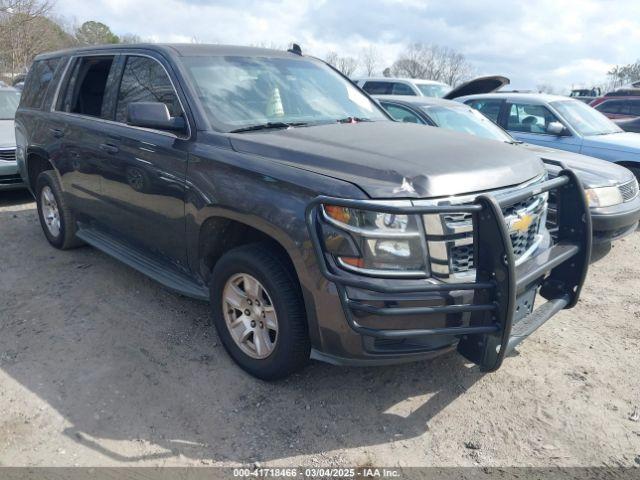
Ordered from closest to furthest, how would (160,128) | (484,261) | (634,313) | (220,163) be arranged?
(484,261) → (220,163) → (160,128) → (634,313)

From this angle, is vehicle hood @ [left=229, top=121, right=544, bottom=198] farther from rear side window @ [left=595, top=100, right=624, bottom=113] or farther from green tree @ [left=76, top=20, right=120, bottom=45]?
green tree @ [left=76, top=20, right=120, bottom=45]

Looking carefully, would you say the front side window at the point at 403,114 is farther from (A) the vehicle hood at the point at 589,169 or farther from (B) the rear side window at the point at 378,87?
(B) the rear side window at the point at 378,87

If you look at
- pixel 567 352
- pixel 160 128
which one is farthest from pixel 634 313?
pixel 160 128

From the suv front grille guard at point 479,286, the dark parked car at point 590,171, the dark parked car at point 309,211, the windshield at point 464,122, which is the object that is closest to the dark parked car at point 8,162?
the dark parked car at point 309,211

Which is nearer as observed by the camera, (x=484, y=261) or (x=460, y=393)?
(x=484, y=261)

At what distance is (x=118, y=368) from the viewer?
3.25 meters

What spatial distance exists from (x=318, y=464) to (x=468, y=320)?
1025 millimetres

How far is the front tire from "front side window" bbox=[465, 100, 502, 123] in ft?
19.9

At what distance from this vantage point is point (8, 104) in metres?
8.27

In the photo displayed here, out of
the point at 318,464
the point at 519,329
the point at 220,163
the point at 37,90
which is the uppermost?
the point at 37,90

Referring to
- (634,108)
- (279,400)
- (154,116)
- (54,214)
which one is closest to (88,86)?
(54,214)

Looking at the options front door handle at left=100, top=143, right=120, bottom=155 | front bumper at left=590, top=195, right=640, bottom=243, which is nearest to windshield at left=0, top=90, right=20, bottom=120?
front door handle at left=100, top=143, right=120, bottom=155

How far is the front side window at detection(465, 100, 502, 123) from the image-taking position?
7844mm

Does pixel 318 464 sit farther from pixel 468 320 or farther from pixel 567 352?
pixel 567 352
